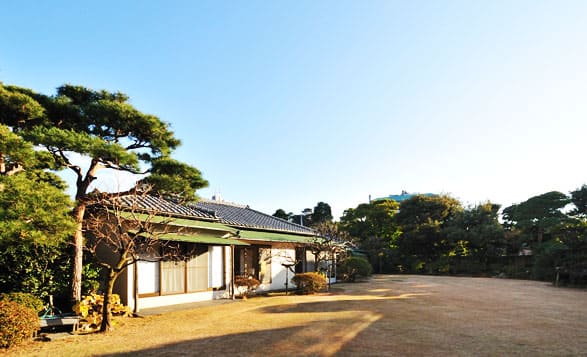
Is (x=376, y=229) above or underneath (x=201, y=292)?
above

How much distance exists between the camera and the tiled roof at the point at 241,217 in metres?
14.6

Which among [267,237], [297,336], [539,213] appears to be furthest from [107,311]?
[539,213]

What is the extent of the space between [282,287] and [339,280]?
4.95 metres

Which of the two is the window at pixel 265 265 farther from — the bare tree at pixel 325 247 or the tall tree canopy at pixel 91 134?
the tall tree canopy at pixel 91 134

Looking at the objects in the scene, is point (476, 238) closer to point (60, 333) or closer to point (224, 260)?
point (224, 260)

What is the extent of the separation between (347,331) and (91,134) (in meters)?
6.87

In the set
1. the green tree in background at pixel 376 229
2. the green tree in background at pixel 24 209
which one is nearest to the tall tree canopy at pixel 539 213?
the green tree in background at pixel 376 229

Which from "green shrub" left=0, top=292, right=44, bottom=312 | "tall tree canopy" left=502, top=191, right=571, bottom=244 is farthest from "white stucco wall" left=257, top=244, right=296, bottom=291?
"tall tree canopy" left=502, top=191, right=571, bottom=244

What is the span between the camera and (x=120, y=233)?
7.95 metres

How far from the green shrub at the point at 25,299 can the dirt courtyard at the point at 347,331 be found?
3.04 feet

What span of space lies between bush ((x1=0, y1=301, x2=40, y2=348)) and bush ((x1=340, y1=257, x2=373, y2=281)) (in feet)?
49.4

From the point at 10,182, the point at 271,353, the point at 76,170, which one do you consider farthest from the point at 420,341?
the point at 76,170

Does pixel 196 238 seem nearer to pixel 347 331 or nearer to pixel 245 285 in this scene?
pixel 245 285

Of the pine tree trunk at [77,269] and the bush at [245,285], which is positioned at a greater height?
the pine tree trunk at [77,269]
